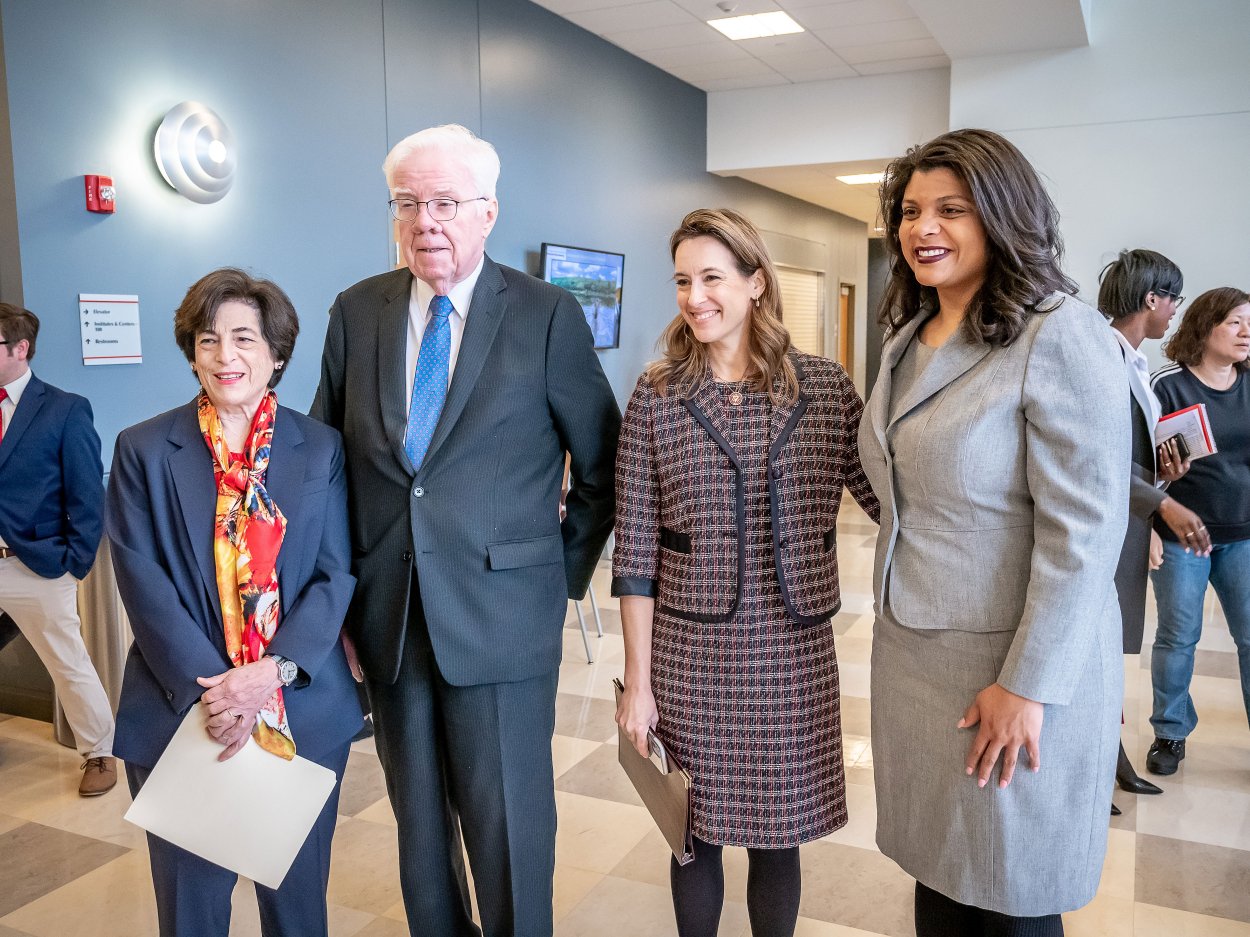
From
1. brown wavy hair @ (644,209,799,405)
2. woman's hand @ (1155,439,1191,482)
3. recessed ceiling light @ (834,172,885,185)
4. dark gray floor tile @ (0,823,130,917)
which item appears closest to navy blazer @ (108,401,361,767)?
brown wavy hair @ (644,209,799,405)

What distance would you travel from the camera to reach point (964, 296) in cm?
166

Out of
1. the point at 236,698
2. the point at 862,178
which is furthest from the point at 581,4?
the point at 236,698

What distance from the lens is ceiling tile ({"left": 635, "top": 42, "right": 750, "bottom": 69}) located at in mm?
7578

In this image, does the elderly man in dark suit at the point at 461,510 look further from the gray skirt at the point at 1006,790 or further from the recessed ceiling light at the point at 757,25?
the recessed ceiling light at the point at 757,25

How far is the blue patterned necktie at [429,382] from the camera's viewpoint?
1.99m

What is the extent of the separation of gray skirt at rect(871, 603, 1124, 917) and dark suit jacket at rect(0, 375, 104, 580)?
2.94 meters

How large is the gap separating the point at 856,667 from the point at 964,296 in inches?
133

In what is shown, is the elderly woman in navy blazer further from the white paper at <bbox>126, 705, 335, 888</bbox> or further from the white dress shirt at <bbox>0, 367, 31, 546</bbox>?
the white dress shirt at <bbox>0, 367, 31, 546</bbox>

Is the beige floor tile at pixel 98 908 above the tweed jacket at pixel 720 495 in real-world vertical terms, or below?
below

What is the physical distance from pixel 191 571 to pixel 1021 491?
1.44m

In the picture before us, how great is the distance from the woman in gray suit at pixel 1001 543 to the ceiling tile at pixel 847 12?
552 centimetres

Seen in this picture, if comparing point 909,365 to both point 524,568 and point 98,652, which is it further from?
point 98,652

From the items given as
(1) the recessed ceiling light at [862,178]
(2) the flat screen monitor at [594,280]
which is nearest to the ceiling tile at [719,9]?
(2) the flat screen monitor at [594,280]

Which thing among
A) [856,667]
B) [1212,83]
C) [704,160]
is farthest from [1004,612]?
[704,160]
